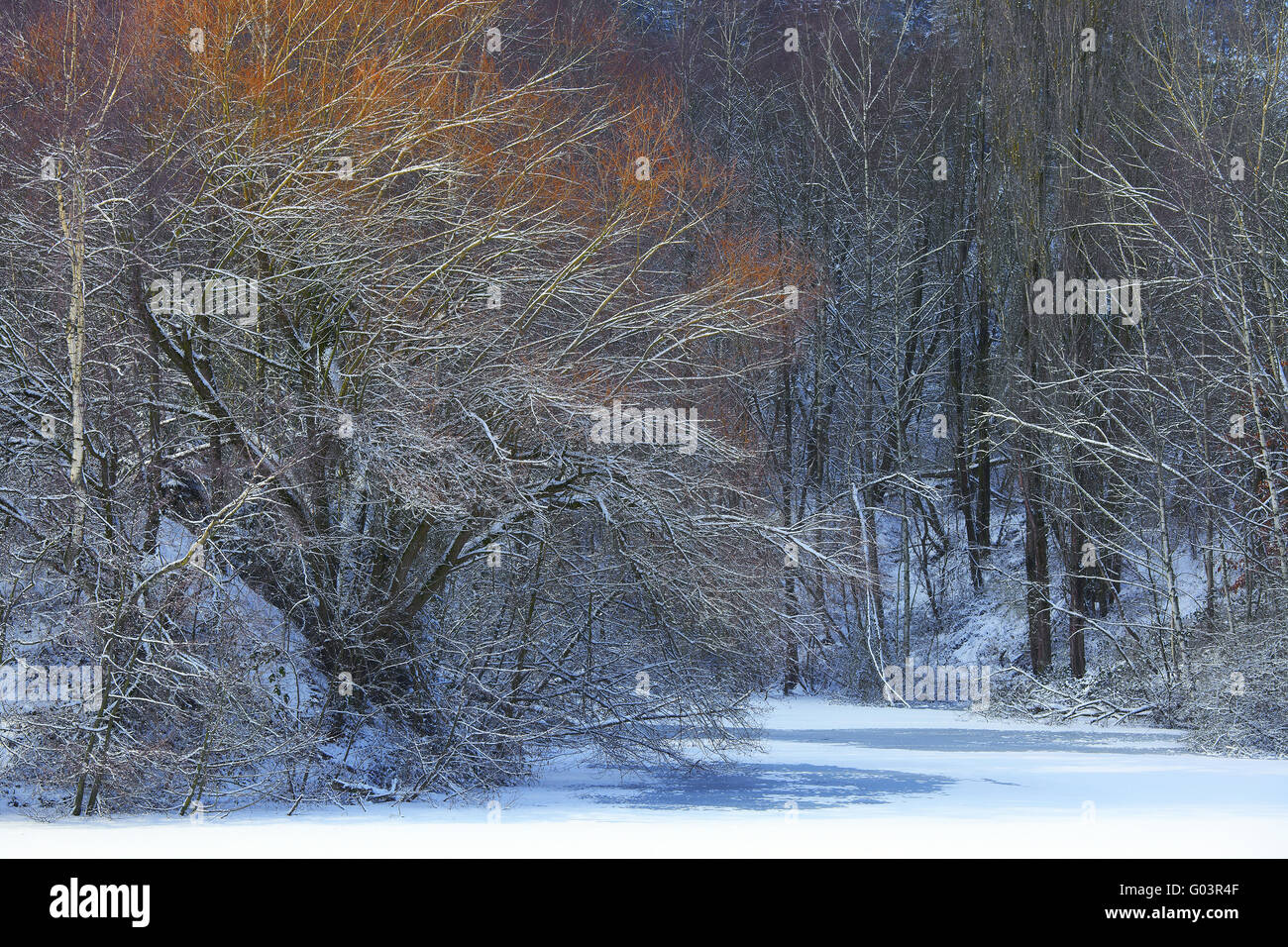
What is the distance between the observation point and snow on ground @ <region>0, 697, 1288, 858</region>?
376 inches

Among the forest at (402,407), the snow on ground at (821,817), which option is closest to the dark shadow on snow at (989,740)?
the snow on ground at (821,817)

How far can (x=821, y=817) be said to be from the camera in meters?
11.2

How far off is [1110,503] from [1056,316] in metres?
3.16

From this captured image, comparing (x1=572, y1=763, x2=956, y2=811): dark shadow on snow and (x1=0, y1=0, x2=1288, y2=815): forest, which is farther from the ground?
(x1=0, y1=0, x2=1288, y2=815): forest

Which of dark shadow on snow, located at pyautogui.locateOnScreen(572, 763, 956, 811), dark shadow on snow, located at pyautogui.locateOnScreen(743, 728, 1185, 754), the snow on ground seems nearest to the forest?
dark shadow on snow, located at pyautogui.locateOnScreen(572, 763, 956, 811)

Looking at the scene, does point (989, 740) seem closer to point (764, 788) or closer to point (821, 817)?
point (764, 788)

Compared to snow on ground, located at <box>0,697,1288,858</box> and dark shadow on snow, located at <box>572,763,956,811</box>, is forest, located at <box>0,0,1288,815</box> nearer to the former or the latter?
dark shadow on snow, located at <box>572,763,956,811</box>

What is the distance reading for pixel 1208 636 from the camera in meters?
19.3

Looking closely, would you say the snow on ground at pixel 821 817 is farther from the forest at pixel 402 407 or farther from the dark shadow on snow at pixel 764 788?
the forest at pixel 402 407

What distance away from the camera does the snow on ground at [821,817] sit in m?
9.54

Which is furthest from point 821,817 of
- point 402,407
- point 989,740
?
point 989,740

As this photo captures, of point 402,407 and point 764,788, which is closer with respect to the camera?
point 402,407

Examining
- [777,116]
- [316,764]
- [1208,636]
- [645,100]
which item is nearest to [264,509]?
[316,764]

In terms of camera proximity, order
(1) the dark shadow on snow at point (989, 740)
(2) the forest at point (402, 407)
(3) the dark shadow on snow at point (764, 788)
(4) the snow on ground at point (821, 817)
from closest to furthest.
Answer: (4) the snow on ground at point (821, 817) → (2) the forest at point (402, 407) → (3) the dark shadow on snow at point (764, 788) → (1) the dark shadow on snow at point (989, 740)
